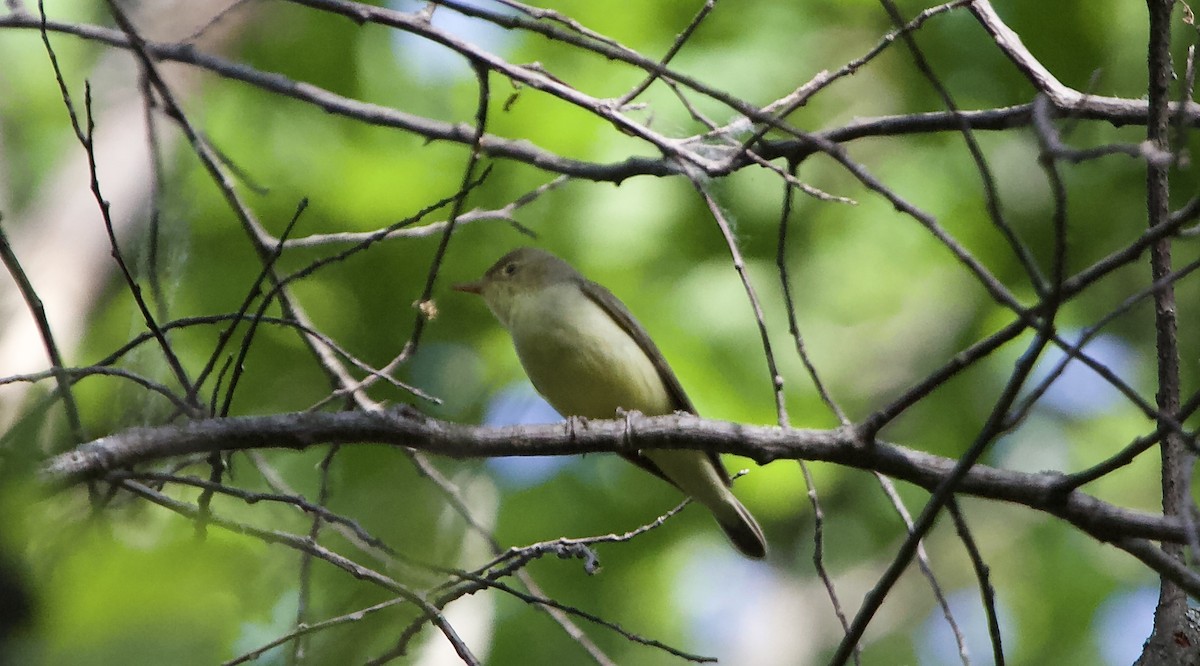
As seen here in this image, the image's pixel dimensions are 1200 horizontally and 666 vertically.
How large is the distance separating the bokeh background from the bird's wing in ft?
2.40

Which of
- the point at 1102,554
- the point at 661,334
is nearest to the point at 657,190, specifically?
the point at 661,334

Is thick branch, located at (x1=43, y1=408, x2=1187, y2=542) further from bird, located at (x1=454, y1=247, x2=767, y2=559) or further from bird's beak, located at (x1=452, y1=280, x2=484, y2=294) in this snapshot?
bird's beak, located at (x1=452, y1=280, x2=484, y2=294)

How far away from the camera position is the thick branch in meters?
2.63

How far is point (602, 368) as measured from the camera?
4.88m

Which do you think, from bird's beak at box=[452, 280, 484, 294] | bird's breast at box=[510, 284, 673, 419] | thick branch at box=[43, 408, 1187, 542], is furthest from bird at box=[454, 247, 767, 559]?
thick branch at box=[43, 408, 1187, 542]

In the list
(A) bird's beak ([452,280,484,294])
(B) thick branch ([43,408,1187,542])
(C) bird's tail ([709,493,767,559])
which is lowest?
(B) thick branch ([43,408,1187,542])

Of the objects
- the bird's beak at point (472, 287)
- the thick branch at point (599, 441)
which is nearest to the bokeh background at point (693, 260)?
the bird's beak at point (472, 287)

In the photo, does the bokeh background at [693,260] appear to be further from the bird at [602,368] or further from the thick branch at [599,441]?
the thick branch at [599,441]

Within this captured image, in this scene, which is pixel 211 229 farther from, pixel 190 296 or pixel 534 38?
pixel 534 38

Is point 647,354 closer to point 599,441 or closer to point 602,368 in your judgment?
point 602,368

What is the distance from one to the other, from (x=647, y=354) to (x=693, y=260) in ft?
6.09

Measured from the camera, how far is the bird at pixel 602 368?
490 cm

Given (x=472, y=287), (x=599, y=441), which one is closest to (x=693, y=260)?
(x=472, y=287)

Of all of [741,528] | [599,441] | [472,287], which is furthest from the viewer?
[472,287]
